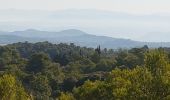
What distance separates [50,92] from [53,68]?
1956cm

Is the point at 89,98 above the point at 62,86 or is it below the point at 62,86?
above

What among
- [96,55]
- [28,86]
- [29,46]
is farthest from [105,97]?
[29,46]

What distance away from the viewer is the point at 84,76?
94.6 meters

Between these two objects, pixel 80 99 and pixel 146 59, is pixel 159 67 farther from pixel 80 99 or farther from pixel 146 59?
pixel 80 99

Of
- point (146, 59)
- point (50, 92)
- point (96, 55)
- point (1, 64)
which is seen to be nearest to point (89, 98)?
point (146, 59)

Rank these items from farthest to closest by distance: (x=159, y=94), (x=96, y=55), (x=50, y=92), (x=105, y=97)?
(x=96, y=55) < (x=50, y=92) < (x=105, y=97) < (x=159, y=94)

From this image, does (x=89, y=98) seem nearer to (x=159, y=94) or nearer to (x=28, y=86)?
(x=159, y=94)

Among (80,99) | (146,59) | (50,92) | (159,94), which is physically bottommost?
(50,92)

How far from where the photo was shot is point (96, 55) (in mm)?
129875

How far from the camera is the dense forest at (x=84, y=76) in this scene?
30.1 metres

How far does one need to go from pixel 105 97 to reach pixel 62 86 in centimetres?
5380

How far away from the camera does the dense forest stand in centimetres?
3009

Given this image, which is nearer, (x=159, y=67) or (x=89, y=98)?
(x=159, y=67)

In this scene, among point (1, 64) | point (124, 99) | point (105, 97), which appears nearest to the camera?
point (124, 99)
